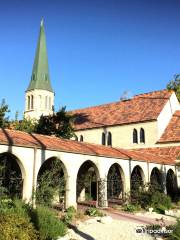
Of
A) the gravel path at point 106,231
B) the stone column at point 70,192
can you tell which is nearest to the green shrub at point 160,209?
the gravel path at point 106,231

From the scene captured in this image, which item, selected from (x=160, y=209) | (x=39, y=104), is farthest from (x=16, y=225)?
(x=39, y=104)


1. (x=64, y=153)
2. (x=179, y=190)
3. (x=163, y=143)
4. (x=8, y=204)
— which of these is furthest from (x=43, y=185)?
(x=163, y=143)

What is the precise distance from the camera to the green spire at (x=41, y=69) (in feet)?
200

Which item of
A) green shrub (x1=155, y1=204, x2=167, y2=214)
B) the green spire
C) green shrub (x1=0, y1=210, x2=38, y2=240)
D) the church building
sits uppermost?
the green spire

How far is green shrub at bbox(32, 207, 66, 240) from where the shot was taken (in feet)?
37.7

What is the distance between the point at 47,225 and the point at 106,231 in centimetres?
A: 330

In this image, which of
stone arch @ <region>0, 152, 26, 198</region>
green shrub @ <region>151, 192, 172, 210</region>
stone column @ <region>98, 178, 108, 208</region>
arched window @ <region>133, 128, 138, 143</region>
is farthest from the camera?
arched window @ <region>133, 128, 138, 143</region>

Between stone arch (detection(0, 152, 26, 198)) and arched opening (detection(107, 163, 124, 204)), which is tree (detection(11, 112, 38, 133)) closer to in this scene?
arched opening (detection(107, 163, 124, 204))

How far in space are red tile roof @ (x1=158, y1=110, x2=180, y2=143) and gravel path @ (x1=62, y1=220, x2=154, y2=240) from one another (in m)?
20.0

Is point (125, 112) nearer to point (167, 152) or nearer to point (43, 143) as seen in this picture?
point (167, 152)

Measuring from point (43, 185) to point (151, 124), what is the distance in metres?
22.2

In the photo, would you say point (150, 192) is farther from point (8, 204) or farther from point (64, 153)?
point (8, 204)

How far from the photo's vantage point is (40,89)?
60062 mm

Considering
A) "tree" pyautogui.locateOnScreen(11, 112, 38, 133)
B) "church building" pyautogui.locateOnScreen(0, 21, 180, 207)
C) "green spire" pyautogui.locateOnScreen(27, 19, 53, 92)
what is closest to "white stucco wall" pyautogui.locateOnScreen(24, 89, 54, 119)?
"church building" pyautogui.locateOnScreen(0, 21, 180, 207)
